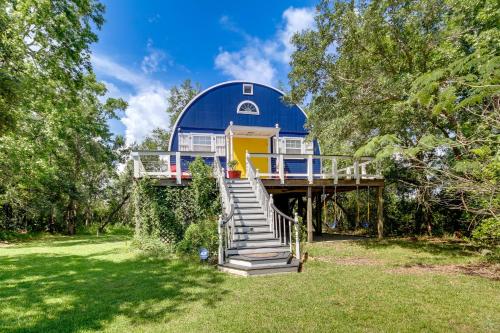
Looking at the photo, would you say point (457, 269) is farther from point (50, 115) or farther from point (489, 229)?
point (50, 115)

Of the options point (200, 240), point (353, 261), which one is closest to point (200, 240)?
point (200, 240)

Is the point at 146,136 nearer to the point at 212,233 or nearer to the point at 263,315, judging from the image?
the point at 212,233

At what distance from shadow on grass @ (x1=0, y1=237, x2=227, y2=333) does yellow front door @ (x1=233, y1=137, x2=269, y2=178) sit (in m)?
7.05

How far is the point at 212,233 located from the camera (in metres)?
8.44

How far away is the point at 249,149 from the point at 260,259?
8.56 metres

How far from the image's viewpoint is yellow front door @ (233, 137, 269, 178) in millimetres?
14828

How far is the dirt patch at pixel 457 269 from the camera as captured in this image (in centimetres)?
697

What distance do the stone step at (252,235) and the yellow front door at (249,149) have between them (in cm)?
631

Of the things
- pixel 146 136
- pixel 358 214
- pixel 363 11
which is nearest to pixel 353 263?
pixel 363 11

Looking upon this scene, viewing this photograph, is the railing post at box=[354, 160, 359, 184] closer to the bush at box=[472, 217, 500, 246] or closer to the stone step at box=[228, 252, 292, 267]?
the bush at box=[472, 217, 500, 246]

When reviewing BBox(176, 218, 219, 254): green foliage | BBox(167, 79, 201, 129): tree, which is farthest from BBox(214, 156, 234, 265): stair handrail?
BBox(167, 79, 201, 129): tree

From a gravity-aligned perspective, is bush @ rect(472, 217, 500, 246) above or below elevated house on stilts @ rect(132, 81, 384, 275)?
below

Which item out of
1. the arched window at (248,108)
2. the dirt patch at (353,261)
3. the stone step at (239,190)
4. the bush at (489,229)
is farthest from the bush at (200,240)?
the arched window at (248,108)

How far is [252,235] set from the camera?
8.64 m
